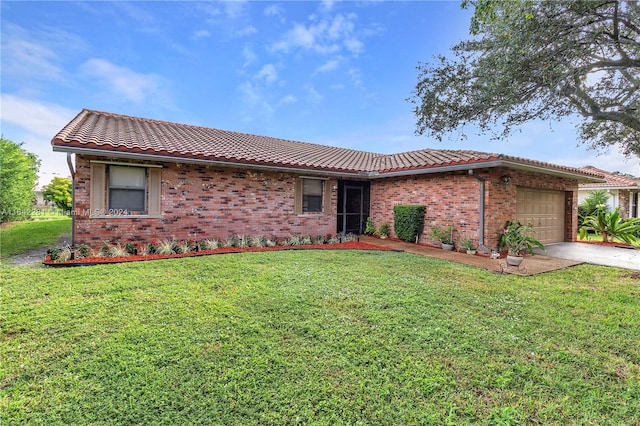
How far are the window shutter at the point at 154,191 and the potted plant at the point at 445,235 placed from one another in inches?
360

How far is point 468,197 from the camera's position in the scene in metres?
10.0

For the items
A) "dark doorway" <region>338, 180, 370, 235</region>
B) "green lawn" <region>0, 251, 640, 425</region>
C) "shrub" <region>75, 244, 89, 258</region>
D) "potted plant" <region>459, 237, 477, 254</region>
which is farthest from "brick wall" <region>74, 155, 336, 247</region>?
"potted plant" <region>459, 237, 477, 254</region>

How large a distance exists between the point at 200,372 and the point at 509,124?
8406mm

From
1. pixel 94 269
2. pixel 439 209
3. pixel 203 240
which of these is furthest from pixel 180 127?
pixel 439 209

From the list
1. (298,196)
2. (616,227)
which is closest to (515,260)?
(298,196)

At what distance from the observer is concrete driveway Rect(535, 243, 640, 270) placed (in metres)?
8.71

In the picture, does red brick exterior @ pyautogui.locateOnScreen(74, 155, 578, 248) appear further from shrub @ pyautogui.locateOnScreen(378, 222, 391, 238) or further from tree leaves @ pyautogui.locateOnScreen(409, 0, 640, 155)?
tree leaves @ pyautogui.locateOnScreen(409, 0, 640, 155)

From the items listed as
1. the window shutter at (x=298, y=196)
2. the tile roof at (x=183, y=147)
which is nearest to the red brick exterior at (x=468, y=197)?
the tile roof at (x=183, y=147)

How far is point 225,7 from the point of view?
986 centimetres

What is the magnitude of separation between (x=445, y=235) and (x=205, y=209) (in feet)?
26.8

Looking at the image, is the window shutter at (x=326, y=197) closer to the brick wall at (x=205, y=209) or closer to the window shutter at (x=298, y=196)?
the brick wall at (x=205, y=209)

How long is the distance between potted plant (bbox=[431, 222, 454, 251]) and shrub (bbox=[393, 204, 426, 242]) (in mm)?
704

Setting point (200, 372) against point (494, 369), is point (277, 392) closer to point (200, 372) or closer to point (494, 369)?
point (200, 372)

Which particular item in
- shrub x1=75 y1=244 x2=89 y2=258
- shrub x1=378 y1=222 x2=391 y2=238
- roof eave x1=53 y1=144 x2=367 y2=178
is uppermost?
roof eave x1=53 y1=144 x2=367 y2=178
